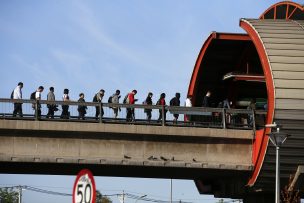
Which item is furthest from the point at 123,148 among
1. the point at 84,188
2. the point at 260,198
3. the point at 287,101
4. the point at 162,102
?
the point at 84,188

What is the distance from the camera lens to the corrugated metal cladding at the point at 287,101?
32.1m

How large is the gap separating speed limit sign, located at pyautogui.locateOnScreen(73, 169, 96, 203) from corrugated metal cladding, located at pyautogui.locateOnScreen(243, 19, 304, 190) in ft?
72.5

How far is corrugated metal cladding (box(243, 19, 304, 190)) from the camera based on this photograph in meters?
32.1

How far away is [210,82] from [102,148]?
17.3m

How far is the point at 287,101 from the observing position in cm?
3247

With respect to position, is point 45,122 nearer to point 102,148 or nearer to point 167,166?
point 102,148

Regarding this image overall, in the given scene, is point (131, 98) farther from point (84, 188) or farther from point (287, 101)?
point (84, 188)

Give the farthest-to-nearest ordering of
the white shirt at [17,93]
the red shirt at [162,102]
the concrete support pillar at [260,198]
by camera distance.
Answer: the concrete support pillar at [260,198] → the red shirt at [162,102] → the white shirt at [17,93]

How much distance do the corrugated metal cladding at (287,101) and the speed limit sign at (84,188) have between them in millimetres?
22086

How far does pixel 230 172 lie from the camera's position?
32.8 m

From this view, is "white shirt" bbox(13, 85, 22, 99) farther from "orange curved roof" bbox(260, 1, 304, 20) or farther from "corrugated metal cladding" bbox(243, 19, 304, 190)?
"orange curved roof" bbox(260, 1, 304, 20)

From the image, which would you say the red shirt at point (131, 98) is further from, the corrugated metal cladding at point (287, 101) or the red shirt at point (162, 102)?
the corrugated metal cladding at point (287, 101)

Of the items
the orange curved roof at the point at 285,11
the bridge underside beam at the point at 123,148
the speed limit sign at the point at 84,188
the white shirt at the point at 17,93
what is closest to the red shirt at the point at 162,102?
the bridge underside beam at the point at 123,148

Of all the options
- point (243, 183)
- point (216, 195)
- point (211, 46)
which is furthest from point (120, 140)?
point (211, 46)
